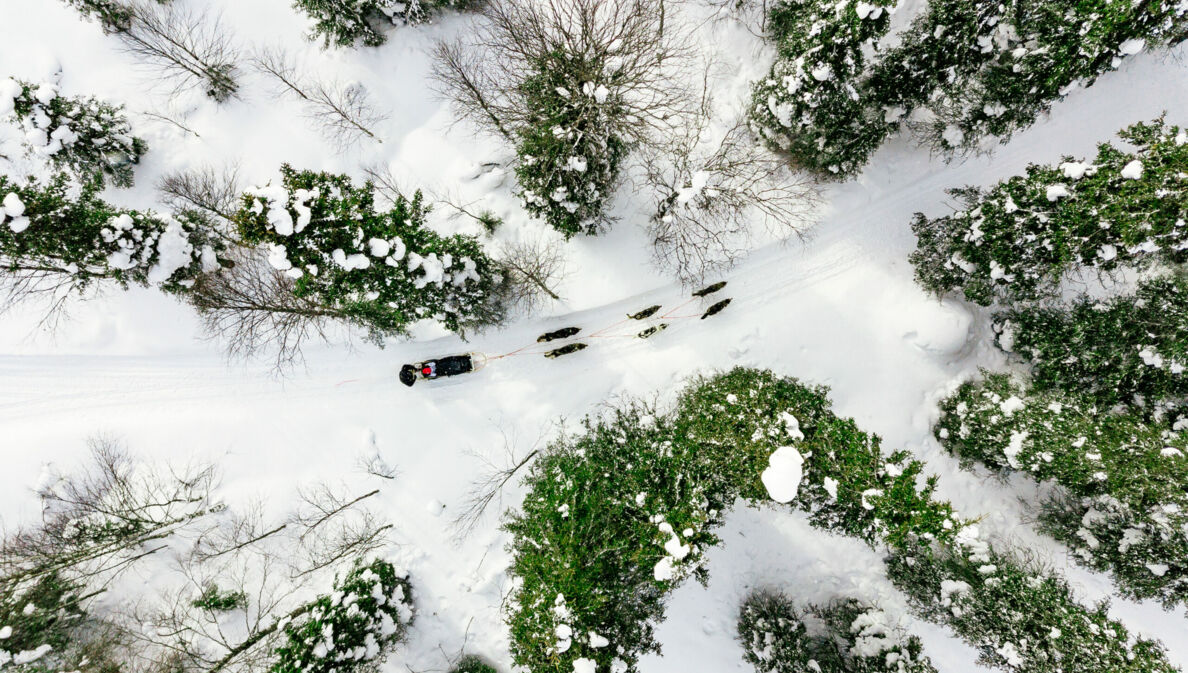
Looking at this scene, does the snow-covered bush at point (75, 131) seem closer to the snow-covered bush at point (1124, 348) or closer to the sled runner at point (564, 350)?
the sled runner at point (564, 350)

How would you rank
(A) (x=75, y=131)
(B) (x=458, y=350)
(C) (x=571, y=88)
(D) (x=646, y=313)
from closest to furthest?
(C) (x=571, y=88)
(A) (x=75, y=131)
(D) (x=646, y=313)
(B) (x=458, y=350)

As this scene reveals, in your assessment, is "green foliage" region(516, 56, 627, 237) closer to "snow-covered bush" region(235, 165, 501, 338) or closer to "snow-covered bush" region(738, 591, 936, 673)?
"snow-covered bush" region(235, 165, 501, 338)

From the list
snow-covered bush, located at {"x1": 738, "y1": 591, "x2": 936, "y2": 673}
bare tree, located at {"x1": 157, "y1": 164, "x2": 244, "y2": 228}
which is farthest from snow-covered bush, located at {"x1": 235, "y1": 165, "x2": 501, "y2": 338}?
snow-covered bush, located at {"x1": 738, "y1": 591, "x2": 936, "y2": 673}

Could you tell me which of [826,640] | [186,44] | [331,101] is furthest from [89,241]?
[826,640]

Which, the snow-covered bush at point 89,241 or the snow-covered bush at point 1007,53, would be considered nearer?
the snow-covered bush at point 1007,53

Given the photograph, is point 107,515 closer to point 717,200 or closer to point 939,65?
point 717,200

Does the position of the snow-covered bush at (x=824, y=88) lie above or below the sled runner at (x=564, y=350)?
above

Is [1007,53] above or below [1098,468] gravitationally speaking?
above

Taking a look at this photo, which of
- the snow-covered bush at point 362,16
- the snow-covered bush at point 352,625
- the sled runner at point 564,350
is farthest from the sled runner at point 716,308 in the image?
the snow-covered bush at point 352,625
